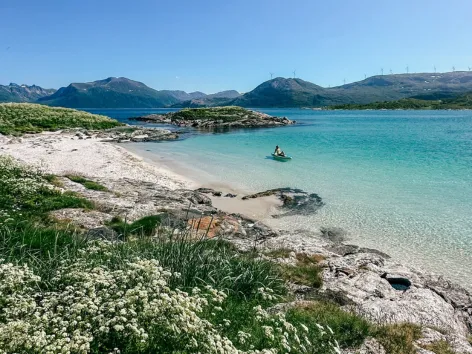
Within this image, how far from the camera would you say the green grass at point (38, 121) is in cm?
6718

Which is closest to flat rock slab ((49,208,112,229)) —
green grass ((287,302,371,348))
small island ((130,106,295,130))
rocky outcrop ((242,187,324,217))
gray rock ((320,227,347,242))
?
green grass ((287,302,371,348))

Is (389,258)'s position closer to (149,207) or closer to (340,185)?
(149,207)

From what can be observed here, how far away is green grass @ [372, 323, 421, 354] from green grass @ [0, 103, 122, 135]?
67.6m

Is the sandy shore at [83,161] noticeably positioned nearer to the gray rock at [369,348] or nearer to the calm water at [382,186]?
the calm water at [382,186]

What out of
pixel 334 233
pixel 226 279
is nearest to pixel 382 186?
pixel 334 233

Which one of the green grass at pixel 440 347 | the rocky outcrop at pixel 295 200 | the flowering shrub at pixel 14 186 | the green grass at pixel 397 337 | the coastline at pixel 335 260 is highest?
the flowering shrub at pixel 14 186

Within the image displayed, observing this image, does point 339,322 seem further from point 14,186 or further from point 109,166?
point 109,166

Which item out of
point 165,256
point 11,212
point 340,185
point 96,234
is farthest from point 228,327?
point 340,185

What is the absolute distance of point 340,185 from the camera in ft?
97.8

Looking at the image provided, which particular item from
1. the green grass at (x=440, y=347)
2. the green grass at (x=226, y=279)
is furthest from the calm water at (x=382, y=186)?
the green grass at (x=440, y=347)

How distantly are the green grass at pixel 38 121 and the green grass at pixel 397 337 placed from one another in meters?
67.6

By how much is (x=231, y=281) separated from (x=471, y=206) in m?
20.3

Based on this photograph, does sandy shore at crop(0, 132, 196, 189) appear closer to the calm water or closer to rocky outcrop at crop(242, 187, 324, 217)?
the calm water

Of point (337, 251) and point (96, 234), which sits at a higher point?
point (96, 234)
